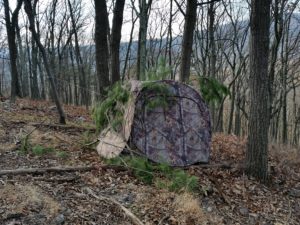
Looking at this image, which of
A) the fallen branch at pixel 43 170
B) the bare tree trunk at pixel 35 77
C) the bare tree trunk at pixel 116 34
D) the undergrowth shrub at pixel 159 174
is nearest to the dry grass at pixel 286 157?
the undergrowth shrub at pixel 159 174

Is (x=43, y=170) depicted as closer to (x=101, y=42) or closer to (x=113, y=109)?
(x=113, y=109)

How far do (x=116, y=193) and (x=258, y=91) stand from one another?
325 cm

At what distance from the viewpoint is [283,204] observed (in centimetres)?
662

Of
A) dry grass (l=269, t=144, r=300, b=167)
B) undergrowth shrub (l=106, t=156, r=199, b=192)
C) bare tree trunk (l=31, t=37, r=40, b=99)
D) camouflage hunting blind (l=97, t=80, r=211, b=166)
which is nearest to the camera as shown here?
undergrowth shrub (l=106, t=156, r=199, b=192)

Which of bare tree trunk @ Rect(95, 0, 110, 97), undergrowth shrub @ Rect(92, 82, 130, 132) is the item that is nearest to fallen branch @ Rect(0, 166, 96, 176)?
undergrowth shrub @ Rect(92, 82, 130, 132)

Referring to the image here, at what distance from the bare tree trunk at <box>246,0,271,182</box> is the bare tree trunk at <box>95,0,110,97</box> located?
4.46 m

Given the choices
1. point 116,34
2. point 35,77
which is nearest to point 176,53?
point 35,77

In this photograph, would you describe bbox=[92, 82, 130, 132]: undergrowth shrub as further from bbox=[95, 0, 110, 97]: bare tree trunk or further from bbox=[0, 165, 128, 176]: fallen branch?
bbox=[95, 0, 110, 97]: bare tree trunk

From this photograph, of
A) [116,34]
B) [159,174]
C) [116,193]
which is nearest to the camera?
[116,193]

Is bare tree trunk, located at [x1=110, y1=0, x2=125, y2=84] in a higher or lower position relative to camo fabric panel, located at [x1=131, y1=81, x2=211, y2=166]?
higher

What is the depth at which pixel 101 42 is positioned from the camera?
404 inches

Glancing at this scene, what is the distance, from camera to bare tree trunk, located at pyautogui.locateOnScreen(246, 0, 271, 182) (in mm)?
6848

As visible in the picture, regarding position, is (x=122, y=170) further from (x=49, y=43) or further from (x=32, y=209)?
(x=49, y=43)

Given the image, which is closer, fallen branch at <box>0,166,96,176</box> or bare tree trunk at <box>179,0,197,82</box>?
fallen branch at <box>0,166,96,176</box>
